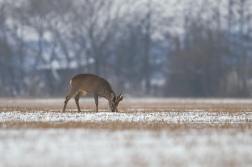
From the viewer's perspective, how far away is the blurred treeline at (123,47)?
59.0m

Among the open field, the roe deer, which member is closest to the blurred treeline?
the roe deer

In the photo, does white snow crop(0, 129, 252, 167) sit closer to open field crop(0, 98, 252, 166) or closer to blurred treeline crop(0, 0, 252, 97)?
open field crop(0, 98, 252, 166)

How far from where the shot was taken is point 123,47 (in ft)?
223

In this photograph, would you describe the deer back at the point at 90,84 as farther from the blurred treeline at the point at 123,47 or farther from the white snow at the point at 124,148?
the blurred treeline at the point at 123,47

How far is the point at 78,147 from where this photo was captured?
11844 millimetres

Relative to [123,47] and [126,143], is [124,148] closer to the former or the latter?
[126,143]

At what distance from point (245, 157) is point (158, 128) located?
487cm

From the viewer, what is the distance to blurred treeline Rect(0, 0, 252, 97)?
59.0m

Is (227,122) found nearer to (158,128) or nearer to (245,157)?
(158,128)

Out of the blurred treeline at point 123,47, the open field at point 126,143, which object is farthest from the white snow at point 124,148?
the blurred treeline at point 123,47

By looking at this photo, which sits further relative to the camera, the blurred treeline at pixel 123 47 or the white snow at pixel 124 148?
the blurred treeline at pixel 123 47

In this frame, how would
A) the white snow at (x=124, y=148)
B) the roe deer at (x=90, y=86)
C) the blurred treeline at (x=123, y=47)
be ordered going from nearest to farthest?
the white snow at (x=124, y=148) → the roe deer at (x=90, y=86) → the blurred treeline at (x=123, y=47)

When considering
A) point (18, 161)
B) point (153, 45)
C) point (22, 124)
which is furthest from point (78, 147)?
point (153, 45)

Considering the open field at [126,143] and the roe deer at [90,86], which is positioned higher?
the roe deer at [90,86]
